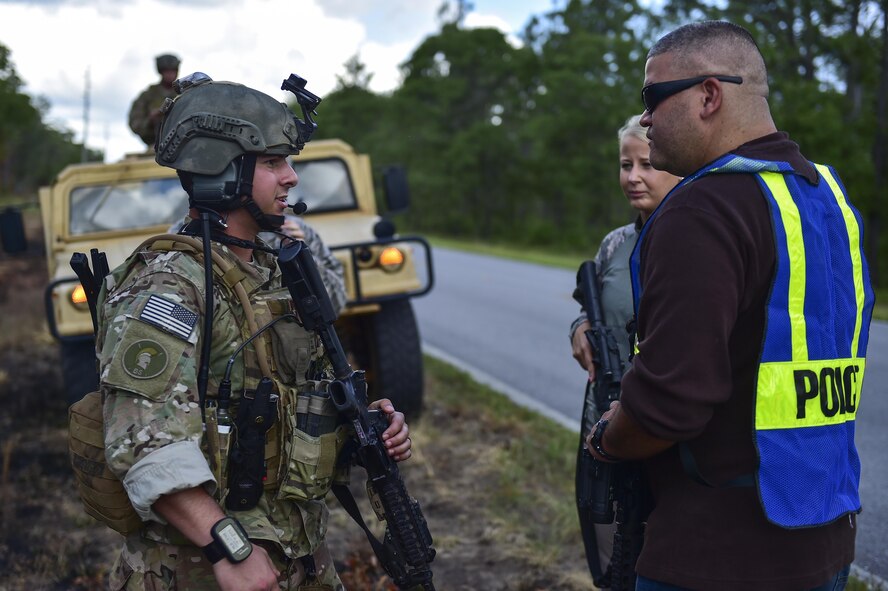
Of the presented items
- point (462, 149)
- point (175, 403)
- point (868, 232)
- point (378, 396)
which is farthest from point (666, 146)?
point (462, 149)

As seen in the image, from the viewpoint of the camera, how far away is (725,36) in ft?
6.01

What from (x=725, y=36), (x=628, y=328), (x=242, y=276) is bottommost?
(x=628, y=328)

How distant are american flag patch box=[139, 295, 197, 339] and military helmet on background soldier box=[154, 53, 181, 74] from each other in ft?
Answer: 14.8

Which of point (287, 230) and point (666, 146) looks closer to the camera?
point (666, 146)

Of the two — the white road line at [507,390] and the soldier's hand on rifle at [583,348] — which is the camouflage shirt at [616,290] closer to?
the soldier's hand on rifle at [583,348]

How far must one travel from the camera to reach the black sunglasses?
180 cm

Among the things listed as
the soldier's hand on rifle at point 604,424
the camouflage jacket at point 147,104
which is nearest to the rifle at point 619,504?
the soldier's hand on rifle at point 604,424

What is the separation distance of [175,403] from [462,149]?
123 ft

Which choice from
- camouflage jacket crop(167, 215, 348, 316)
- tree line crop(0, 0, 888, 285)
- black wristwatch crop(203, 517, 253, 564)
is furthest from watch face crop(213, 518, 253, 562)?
tree line crop(0, 0, 888, 285)

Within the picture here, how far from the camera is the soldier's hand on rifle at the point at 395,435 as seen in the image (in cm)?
213

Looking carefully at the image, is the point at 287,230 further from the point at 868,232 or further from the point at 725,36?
the point at 868,232

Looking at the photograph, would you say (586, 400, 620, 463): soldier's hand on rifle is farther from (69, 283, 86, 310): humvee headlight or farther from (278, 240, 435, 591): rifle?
(69, 283, 86, 310): humvee headlight

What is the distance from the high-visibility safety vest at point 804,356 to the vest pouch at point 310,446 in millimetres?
851

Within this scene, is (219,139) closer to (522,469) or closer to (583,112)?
(522,469)
